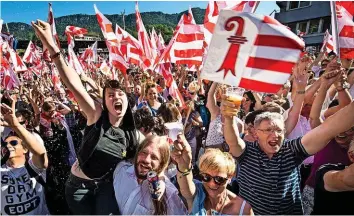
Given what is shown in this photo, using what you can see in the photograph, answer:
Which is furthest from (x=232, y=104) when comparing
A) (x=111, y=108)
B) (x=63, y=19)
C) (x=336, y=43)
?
(x=63, y=19)

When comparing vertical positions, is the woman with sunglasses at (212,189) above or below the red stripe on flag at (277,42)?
below

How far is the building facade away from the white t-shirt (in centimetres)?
3313

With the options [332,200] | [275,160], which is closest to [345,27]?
[275,160]

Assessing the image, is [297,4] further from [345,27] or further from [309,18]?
[345,27]

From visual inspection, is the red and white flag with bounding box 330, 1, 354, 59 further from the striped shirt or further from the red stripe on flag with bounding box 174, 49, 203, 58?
the red stripe on flag with bounding box 174, 49, 203, 58

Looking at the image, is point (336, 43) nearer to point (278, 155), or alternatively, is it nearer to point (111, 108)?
point (278, 155)

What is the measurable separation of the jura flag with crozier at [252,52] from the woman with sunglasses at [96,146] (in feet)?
2.61

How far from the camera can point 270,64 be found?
2.19 metres

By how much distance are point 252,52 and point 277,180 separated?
91 cm

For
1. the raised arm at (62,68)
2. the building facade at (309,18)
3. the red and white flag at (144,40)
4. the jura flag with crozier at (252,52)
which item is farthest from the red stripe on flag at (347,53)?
the building facade at (309,18)

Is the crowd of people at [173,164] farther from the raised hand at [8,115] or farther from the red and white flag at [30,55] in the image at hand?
the red and white flag at [30,55]

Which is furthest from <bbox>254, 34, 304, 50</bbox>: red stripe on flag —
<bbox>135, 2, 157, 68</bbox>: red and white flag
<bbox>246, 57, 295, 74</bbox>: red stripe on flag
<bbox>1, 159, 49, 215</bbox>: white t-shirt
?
<bbox>135, 2, 157, 68</bbox>: red and white flag

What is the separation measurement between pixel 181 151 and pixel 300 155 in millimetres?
935

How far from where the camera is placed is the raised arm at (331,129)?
2006 mm
